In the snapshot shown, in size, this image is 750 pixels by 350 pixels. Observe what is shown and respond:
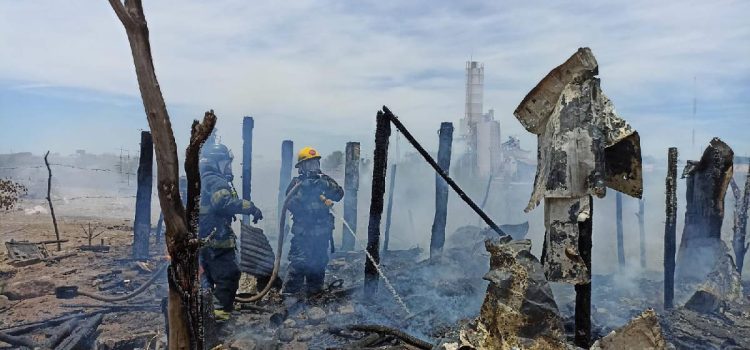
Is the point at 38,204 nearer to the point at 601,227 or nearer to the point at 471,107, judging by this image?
the point at 601,227

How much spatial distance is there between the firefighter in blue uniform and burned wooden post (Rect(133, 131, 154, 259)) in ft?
16.9

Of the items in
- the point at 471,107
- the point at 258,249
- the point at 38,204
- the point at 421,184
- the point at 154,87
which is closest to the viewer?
the point at 154,87

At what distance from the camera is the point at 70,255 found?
1220 cm

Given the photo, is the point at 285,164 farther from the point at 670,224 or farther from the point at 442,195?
the point at 670,224

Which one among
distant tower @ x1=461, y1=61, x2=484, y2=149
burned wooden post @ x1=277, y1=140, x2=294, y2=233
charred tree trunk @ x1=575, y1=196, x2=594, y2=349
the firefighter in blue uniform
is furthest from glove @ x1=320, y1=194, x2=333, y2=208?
distant tower @ x1=461, y1=61, x2=484, y2=149

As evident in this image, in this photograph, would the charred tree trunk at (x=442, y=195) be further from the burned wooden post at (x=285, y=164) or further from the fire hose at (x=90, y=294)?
the fire hose at (x=90, y=294)

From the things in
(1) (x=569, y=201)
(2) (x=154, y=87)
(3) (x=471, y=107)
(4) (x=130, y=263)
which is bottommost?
(4) (x=130, y=263)

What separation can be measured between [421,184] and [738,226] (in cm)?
2125

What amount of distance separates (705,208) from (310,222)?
8193mm

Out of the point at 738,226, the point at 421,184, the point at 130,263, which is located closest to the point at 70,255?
the point at 130,263

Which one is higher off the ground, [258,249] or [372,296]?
[258,249]

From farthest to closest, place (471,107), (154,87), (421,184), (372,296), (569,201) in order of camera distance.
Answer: (471,107), (421,184), (372,296), (569,201), (154,87)

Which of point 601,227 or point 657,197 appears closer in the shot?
point 601,227

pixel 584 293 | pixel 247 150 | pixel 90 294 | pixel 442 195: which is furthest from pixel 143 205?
pixel 584 293
